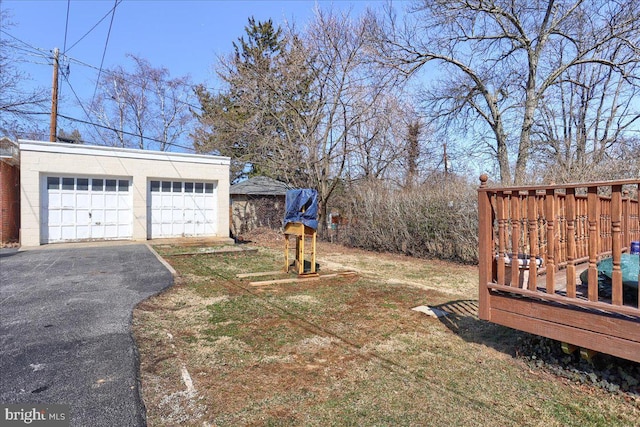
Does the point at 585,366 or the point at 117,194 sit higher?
the point at 117,194

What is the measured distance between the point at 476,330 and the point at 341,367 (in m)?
1.86

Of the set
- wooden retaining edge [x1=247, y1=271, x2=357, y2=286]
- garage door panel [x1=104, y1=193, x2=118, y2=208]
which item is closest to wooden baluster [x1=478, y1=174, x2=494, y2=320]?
wooden retaining edge [x1=247, y1=271, x2=357, y2=286]

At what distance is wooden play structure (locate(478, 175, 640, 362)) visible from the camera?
2500 mm

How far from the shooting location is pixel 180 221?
41.9 feet

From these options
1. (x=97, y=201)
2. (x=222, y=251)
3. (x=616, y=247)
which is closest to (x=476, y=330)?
(x=616, y=247)

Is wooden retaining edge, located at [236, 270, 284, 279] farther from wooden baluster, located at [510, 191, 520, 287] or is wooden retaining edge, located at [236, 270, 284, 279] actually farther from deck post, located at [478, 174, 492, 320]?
wooden baluster, located at [510, 191, 520, 287]

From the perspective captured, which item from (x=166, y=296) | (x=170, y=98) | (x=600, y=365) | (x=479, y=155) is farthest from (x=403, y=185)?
(x=170, y=98)

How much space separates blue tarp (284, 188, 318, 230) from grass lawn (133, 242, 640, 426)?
169cm

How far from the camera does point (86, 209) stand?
36.9 feet

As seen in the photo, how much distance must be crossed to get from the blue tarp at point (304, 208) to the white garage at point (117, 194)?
6592 mm

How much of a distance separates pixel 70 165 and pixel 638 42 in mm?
17332

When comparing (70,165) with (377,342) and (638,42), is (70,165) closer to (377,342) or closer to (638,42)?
(377,342)

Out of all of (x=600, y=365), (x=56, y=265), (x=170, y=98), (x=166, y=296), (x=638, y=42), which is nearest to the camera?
(x=600, y=365)

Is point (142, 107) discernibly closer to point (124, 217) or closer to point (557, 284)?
point (124, 217)
